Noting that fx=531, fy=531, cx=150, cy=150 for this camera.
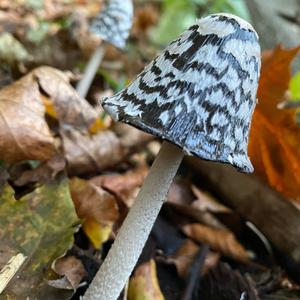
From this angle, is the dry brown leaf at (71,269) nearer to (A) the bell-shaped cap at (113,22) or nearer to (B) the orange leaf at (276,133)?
(B) the orange leaf at (276,133)

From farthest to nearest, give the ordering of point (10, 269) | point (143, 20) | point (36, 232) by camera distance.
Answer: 1. point (143, 20)
2. point (36, 232)
3. point (10, 269)

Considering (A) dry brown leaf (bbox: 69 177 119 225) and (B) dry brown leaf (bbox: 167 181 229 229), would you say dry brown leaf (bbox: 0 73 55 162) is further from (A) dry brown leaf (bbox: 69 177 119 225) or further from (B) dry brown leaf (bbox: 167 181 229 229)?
(B) dry brown leaf (bbox: 167 181 229 229)

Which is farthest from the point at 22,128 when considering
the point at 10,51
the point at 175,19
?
the point at 175,19

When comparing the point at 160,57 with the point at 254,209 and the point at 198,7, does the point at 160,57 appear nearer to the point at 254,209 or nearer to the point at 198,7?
the point at 254,209

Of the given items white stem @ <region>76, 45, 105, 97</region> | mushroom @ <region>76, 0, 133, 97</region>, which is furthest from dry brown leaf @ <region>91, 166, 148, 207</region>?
mushroom @ <region>76, 0, 133, 97</region>

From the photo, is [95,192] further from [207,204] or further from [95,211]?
[207,204]

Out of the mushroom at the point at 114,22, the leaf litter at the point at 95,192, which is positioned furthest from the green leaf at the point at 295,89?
the mushroom at the point at 114,22

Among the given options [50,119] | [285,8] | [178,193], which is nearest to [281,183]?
[178,193]
